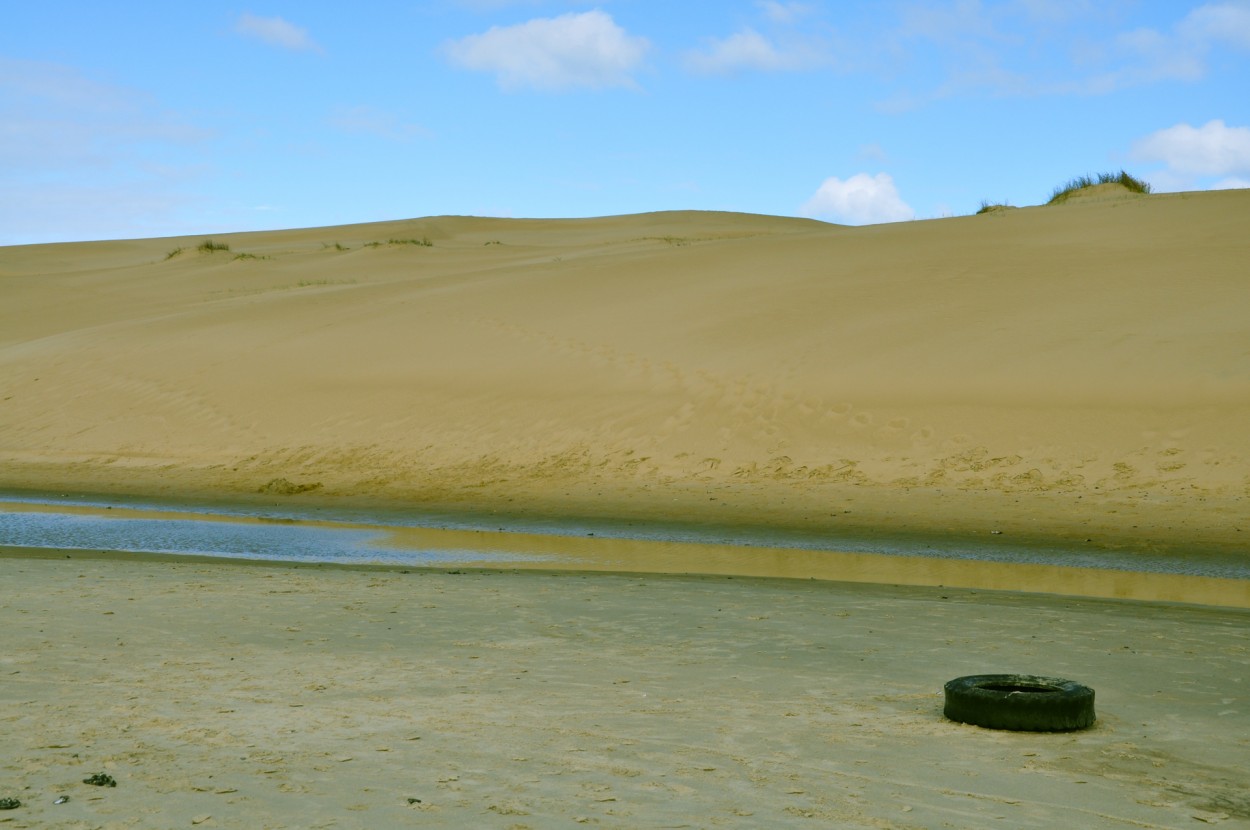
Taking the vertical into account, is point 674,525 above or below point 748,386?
below

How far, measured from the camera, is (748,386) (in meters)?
16.0

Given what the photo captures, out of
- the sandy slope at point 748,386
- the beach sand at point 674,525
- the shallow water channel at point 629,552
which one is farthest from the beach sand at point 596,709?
the sandy slope at point 748,386

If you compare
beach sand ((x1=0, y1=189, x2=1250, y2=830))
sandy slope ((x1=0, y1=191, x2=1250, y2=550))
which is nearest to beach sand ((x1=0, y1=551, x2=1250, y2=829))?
beach sand ((x1=0, y1=189, x2=1250, y2=830))

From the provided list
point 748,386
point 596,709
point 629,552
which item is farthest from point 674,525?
point 596,709

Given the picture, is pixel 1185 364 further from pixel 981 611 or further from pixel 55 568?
pixel 55 568

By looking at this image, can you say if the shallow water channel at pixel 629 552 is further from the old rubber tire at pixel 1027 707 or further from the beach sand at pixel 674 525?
the old rubber tire at pixel 1027 707

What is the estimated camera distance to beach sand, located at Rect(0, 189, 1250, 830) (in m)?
4.32

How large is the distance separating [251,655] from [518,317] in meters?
15.5

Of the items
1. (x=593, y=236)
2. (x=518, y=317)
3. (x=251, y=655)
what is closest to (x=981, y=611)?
(x=251, y=655)

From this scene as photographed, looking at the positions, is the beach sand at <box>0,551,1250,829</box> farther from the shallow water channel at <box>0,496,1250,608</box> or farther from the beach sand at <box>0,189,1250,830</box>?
the shallow water channel at <box>0,496,1250,608</box>

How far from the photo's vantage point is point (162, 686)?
18.1ft

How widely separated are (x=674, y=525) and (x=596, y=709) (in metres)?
6.74

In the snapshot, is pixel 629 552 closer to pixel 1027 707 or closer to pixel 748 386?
pixel 748 386

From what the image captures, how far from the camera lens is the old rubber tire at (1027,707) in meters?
4.84
